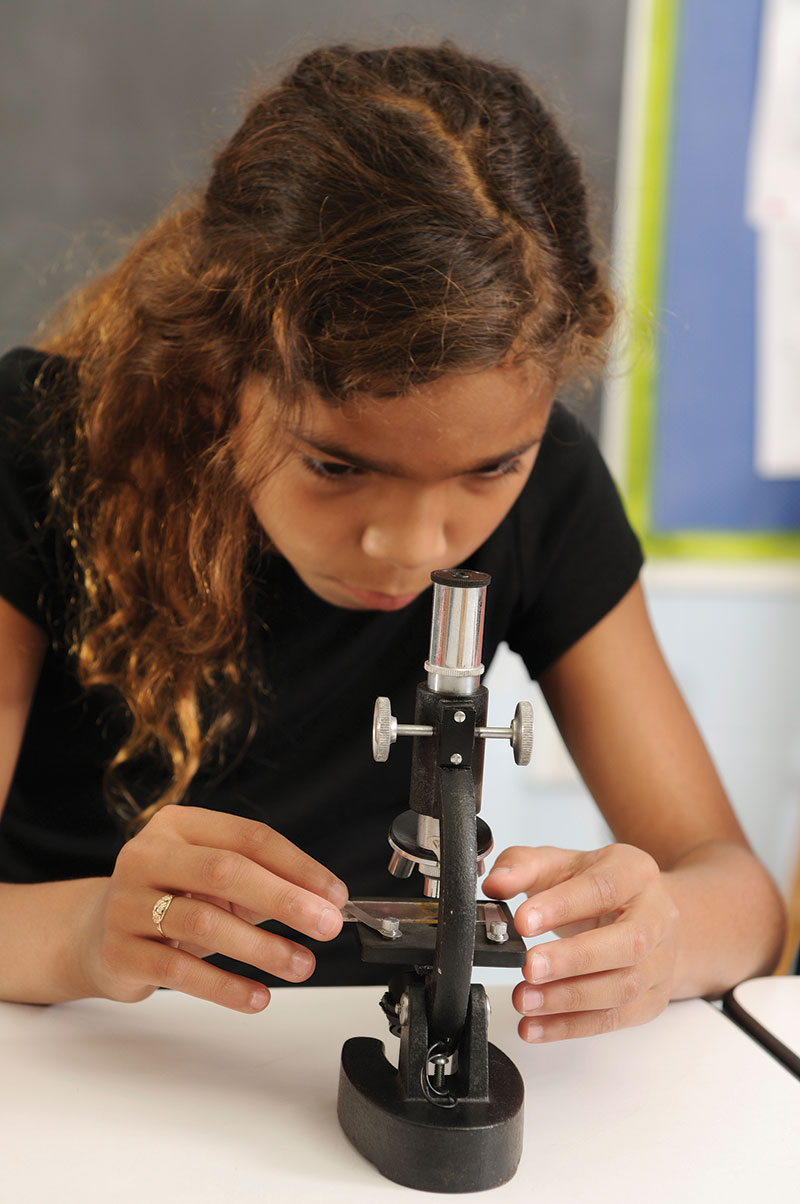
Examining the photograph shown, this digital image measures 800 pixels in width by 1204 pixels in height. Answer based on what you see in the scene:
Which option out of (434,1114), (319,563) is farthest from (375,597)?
(434,1114)

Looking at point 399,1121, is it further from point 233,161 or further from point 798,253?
point 798,253

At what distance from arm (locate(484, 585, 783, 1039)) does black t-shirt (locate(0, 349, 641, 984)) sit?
0.06 m

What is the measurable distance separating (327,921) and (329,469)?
307mm

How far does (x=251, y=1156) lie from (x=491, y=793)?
4.64 ft

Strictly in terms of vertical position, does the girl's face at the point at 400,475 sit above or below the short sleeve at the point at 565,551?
above

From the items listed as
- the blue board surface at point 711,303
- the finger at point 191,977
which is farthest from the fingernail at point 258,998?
the blue board surface at point 711,303

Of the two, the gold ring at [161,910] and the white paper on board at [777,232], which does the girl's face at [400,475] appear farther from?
the white paper on board at [777,232]

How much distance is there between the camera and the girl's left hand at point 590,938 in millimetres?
692

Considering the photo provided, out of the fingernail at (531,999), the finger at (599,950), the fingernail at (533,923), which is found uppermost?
the fingernail at (533,923)

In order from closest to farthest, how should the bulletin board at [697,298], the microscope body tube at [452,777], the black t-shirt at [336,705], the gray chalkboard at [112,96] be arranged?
1. the microscope body tube at [452,777]
2. the black t-shirt at [336,705]
3. the gray chalkboard at [112,96]
4. the bulletin board at [697,298]

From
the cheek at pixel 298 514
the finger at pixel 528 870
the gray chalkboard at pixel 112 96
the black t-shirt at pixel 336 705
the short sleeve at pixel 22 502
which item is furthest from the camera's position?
the gray chalkboard at pixel 112 96

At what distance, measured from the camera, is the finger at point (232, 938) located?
2.17ft

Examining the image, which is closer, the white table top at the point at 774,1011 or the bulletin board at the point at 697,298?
the white table top at the point at 774,1011

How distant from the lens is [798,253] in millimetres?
1958
